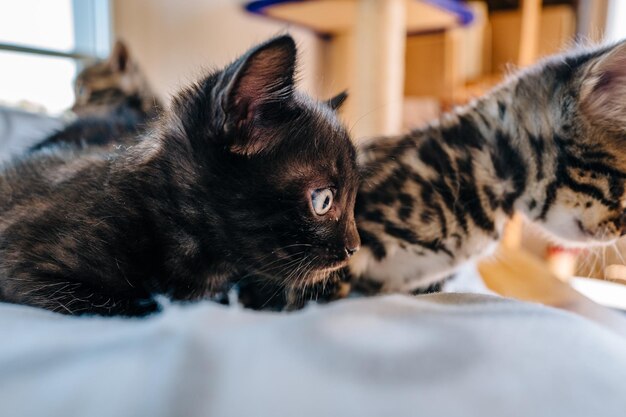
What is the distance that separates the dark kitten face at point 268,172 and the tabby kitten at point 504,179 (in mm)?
→ 162

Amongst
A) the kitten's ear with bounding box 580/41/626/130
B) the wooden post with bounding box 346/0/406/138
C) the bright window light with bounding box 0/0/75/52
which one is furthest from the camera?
the bright window light with bounding box 0/0/75/52

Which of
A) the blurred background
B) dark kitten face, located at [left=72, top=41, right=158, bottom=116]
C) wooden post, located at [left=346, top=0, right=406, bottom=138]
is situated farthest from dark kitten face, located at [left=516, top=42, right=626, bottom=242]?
dark kitten face, located at [left=72, top=41, right=158, bottom=116]

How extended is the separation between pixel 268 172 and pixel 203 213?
0.10 m

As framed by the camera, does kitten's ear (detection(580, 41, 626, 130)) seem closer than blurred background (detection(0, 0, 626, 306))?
Yes

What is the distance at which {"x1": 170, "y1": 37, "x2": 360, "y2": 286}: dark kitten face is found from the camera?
0.63 meters

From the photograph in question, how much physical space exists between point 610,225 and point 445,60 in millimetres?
1994

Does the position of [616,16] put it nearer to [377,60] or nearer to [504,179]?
[377,60]

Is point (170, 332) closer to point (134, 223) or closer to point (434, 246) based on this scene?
point (134, 223)

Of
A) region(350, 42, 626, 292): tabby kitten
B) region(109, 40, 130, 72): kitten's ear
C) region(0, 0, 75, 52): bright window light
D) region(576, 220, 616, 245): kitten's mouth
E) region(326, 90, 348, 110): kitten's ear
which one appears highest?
region(0, 0, 75, 52): bright window light

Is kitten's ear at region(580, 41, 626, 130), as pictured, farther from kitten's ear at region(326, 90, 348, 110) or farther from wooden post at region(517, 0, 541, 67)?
wooden post at region(517, 0, 541, 67)

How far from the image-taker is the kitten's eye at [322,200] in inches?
26.1

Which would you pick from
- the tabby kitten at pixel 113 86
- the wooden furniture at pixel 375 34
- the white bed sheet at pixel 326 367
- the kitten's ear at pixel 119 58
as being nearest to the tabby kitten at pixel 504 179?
the white bed sheet at pixel 326 367

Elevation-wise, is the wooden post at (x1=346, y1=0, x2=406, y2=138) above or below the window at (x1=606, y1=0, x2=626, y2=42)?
below

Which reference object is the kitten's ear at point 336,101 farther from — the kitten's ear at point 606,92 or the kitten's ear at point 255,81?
the kitten's ear at point 606,92
